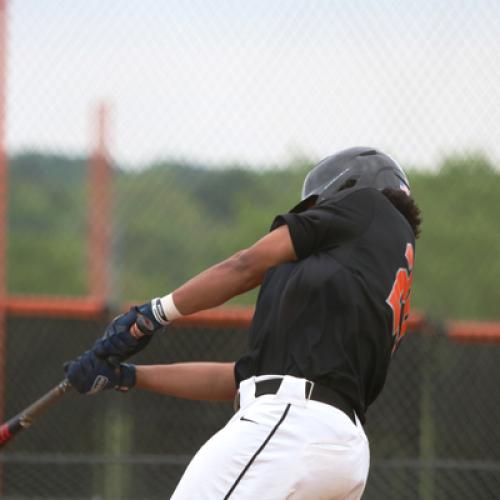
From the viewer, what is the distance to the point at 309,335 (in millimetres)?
3316

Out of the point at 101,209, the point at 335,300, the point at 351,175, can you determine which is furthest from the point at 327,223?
the point at 101,209

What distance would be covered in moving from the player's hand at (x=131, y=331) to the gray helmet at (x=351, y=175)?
1.94 feet

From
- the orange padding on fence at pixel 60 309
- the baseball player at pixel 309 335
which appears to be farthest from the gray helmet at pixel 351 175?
the orange padding on fence at pixel 60 309

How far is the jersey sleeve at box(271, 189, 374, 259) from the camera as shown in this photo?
3349 mm

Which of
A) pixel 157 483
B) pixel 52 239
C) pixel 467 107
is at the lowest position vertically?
pixel 157 483

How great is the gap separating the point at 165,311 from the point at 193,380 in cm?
51

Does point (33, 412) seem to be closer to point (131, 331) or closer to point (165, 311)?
point (131, 331)

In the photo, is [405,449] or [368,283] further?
[405,449]

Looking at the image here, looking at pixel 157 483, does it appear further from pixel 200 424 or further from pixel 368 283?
pixel 368 283

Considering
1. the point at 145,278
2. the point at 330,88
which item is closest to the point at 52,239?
the point at 145,278

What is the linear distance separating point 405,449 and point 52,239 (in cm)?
823

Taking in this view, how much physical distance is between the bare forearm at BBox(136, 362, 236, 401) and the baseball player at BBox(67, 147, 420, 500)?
1.15 feet

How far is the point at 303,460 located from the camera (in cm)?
318

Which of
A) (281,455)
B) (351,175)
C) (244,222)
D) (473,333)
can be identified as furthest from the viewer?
(244,222)
